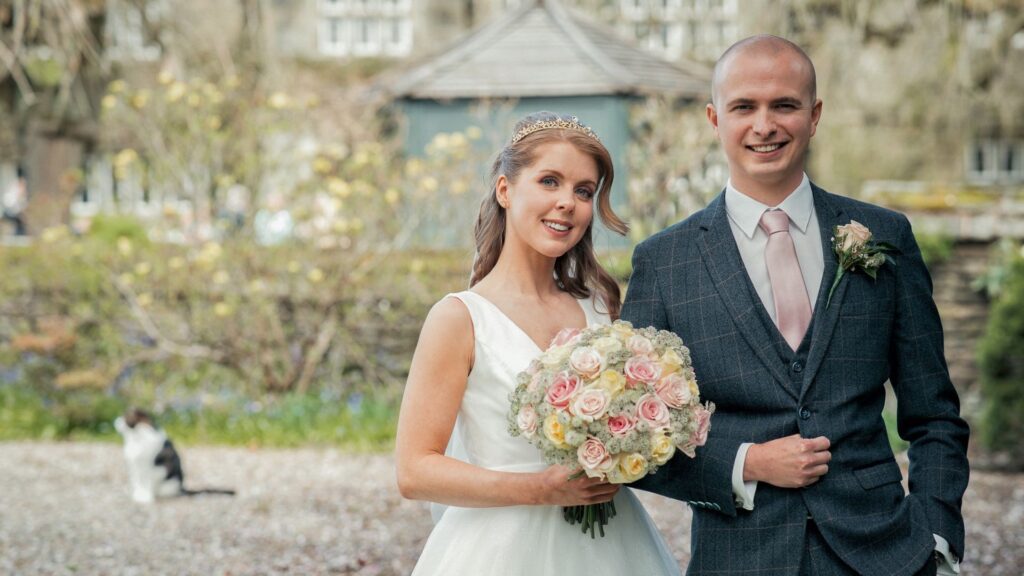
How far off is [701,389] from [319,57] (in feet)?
68.1

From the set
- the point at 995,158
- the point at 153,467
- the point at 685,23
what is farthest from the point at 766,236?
the point at 995,158

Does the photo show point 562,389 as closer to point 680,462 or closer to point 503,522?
point 680,462

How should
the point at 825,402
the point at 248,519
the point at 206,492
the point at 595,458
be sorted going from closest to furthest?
the point at 595,458
the point at 825,402
the point at 248,519
the point at 206,492

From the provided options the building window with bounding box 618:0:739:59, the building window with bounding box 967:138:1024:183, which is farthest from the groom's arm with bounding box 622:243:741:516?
the building window with bounding box 967:138:1024:183

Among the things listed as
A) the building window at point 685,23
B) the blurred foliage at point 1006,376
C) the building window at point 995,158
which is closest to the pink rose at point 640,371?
the blurred foliage at point 1006,376

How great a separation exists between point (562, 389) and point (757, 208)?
691mm

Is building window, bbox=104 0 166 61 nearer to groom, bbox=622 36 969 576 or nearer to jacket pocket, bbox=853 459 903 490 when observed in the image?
groom, bbox=622 36 969 576

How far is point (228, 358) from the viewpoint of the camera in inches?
369

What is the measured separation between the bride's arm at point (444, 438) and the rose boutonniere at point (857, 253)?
722 mm

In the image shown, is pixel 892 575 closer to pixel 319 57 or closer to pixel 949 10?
pixel 949 10

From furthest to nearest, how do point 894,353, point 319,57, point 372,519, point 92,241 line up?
point 319,57 → point 92,241 → point 372,519 → point 894,353

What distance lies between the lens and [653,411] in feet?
7.55

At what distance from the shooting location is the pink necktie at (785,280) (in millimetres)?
2594

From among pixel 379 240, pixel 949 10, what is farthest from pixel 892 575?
pixel 949 10
